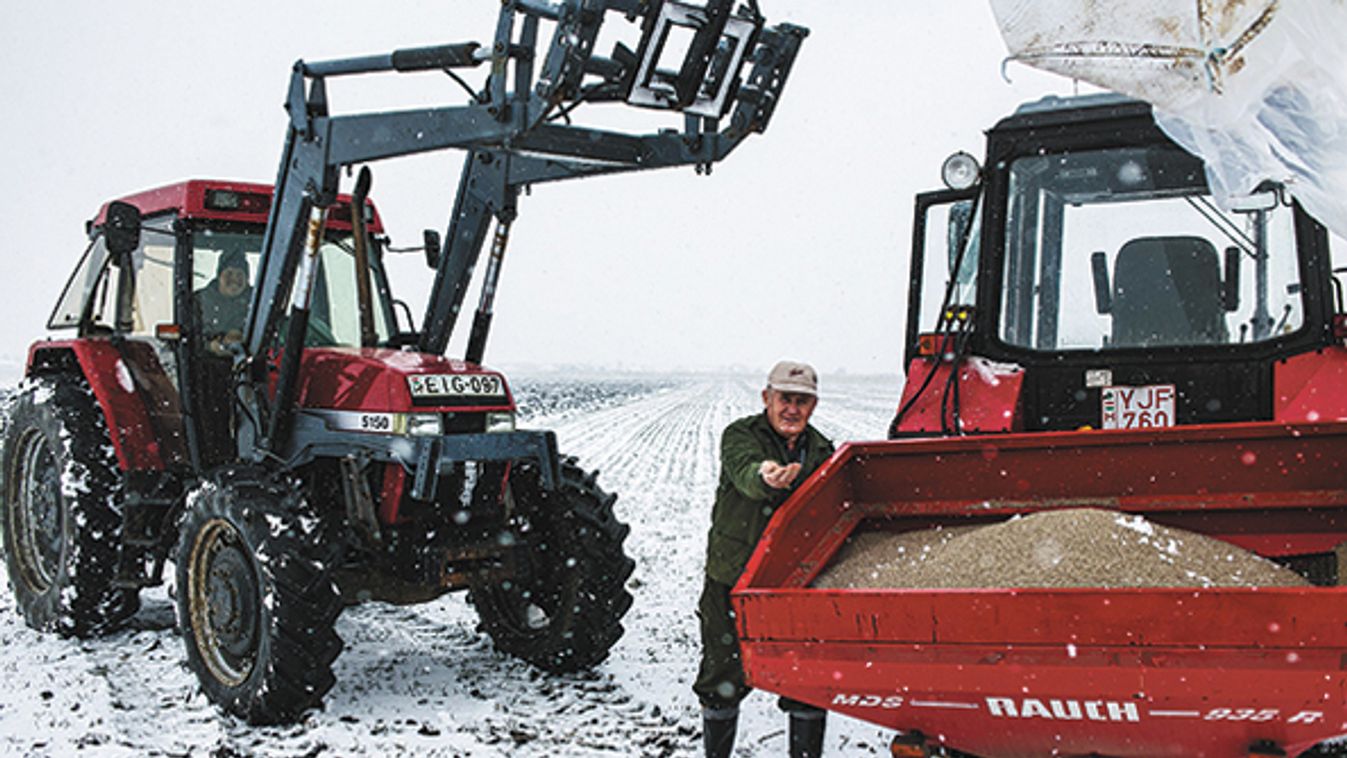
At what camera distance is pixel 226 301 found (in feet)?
17.8

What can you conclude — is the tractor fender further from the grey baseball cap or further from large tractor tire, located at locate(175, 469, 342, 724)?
the grey baseball cap

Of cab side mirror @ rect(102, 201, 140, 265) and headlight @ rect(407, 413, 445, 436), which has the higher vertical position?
cab side mirror @ rect(102, 201, 140, 265)

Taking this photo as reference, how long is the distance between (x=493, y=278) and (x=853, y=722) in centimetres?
260

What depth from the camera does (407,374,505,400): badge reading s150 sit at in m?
4.64

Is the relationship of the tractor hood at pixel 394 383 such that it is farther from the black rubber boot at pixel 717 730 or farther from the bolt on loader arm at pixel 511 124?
the black rubber boot at pixel 717 730

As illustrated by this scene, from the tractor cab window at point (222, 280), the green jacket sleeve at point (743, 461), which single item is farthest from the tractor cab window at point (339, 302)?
the green jacket sleeve at point (743, 461)

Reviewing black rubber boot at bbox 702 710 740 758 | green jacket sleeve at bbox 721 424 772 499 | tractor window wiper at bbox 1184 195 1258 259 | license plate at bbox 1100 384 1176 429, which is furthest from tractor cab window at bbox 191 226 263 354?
tractor window wiper at bbox 1184 195 1258 259

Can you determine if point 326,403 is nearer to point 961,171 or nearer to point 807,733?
point 807,733

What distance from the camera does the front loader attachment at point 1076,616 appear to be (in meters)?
2.40

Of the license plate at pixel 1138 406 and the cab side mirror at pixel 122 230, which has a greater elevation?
the cab side mirror at pixel 122 230

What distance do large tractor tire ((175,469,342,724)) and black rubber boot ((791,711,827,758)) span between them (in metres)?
1.75

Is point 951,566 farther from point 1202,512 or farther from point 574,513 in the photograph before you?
point 574,513

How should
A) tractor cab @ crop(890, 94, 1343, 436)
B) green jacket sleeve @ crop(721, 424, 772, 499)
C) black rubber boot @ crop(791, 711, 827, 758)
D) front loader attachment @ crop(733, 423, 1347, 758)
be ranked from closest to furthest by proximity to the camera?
front loader attachment @ crop(733, 423, 1347, 758), green jacket sleeve @ crop(721, 424, 772, 499), black rubber boot @ crop(791, 711, 827, 758), tractor cab @ crop(890, 94, 1343, 436)

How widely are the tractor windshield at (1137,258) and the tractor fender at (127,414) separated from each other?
3841 mm
